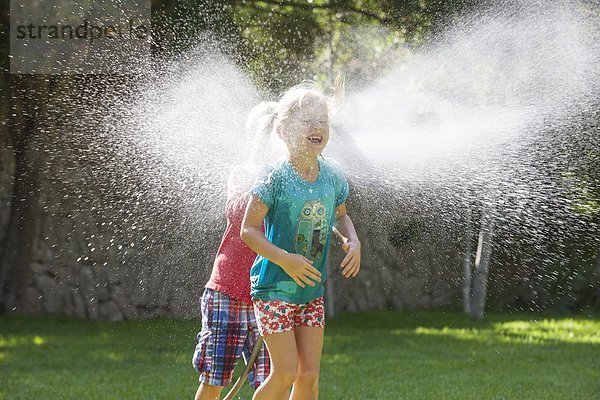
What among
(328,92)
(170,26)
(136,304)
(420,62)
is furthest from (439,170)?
(136,304)

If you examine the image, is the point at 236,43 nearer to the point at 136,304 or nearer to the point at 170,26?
the point at 170,26

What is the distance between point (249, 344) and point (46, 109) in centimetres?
502

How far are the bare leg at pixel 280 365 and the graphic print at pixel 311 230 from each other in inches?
10.6

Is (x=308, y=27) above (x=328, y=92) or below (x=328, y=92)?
above

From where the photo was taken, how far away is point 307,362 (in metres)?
2.92

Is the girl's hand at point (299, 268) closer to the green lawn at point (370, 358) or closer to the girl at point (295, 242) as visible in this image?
the girl at point (295, 242)

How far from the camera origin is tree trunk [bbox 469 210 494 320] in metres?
8.00

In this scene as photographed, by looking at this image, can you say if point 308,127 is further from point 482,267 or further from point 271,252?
point 482,267

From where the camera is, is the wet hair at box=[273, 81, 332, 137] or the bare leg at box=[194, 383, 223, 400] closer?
the wet hair at box=[273, 81, 332, 137]

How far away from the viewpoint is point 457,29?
21.4 feet

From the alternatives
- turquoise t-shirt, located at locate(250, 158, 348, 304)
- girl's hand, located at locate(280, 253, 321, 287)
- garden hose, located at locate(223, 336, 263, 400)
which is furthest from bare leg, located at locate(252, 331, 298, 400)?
garden hose, located at locate(223, 336, 263, 400)

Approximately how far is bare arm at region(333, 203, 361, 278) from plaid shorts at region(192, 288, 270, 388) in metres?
0.54

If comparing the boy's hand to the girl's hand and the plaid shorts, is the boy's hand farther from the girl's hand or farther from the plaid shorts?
the plaid shorts

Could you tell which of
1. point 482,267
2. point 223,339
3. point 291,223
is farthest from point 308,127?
point 482,267
